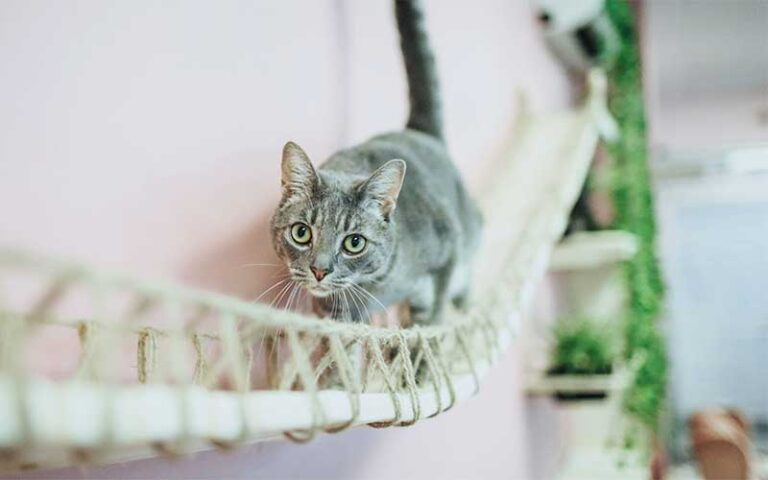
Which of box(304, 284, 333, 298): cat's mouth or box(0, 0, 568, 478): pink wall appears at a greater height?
box(0, 0, 568, 478): pink wall

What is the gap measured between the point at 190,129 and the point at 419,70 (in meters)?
0.43

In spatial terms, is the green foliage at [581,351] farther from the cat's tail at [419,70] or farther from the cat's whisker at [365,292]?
the cat's whisker at [365,292]

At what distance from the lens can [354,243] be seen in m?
0.65

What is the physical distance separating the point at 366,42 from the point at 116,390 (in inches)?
30.7

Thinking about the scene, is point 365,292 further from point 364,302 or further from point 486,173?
point 486,173

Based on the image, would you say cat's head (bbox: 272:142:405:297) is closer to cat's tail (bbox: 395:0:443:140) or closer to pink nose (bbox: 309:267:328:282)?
pink nose (bbox: 309:267:328:282)

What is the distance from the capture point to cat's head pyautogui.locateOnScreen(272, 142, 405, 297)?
0.63 meters

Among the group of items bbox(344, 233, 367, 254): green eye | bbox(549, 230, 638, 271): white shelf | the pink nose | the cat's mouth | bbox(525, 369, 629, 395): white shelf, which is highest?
bbox(344, 233, 367, 254): green eye

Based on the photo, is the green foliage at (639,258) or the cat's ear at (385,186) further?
the green foliage at (639,258)

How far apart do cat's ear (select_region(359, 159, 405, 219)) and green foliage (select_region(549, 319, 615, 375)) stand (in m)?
1.06

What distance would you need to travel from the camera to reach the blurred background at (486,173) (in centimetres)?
55

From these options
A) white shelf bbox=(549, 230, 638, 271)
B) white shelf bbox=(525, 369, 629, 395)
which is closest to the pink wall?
white shelf bbox=(525, 369, 629, 395)

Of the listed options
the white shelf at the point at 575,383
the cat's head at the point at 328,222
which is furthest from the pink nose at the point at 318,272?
the white shelf at the point at 575,383

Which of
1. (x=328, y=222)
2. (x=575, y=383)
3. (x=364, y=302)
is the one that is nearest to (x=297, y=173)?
(x=328, y=222)
